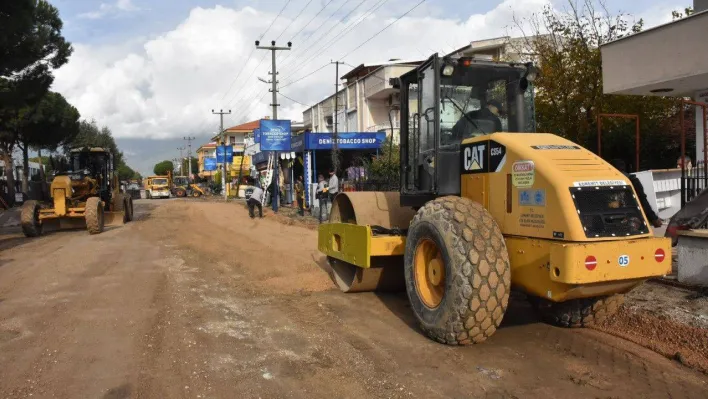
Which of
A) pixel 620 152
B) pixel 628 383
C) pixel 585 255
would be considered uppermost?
pixel 620 152

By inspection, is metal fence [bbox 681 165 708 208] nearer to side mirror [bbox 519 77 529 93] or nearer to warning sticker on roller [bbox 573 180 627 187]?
side mirror [bbox 519 77 529 93]

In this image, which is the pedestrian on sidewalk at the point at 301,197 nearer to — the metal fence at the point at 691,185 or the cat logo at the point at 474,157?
the metal fence at the point at 691,185

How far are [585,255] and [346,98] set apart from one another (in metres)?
36.9

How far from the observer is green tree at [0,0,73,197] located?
1658 cm

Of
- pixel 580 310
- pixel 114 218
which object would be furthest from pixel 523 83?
pixel 114 218

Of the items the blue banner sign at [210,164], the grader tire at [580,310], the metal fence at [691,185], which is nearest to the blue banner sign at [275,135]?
the metal fence at [691,185]

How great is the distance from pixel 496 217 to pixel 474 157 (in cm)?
67

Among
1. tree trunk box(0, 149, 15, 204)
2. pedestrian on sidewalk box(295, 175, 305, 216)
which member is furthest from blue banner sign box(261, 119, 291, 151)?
tree trunk box(0, 149, 15, 204)

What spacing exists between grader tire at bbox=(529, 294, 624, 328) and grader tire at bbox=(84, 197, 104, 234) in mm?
13691

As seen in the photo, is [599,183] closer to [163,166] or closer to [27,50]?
[27,50]

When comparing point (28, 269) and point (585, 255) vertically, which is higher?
point (585, 255)

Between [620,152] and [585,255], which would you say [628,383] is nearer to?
[585,255]

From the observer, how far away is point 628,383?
434cm

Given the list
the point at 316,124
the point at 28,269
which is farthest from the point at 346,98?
the point at 28,269
